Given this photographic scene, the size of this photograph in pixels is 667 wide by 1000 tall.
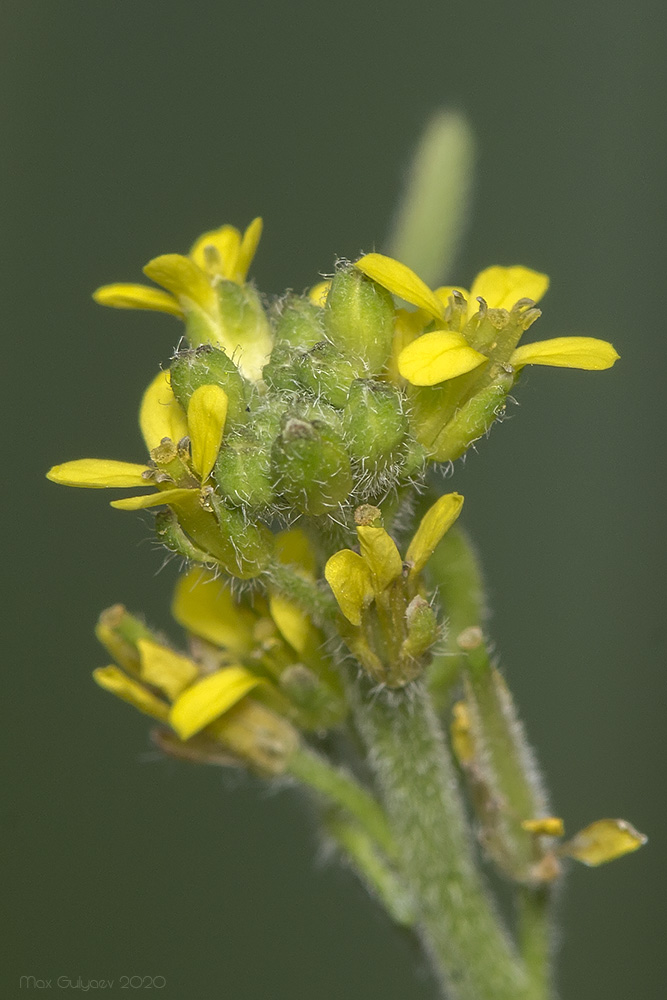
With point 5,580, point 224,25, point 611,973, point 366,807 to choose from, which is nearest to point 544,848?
point 366,807

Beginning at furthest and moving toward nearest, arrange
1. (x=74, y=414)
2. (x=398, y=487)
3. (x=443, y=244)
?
1. (x=74, y=414)
2. (x=443, y=244)
3. (x=398, y=487)

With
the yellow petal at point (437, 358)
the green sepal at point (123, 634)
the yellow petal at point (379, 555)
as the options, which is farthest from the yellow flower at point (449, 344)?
the green sepal at point (123, 634)

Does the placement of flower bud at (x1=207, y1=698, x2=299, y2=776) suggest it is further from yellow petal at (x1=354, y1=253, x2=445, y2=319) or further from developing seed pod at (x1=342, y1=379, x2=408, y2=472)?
yellow petal at (x1=354, y1=253, x2=445, y2=319)

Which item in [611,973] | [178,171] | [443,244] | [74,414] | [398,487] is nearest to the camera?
[398,487]

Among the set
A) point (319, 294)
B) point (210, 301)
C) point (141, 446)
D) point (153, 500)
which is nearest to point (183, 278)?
point (210, 301)

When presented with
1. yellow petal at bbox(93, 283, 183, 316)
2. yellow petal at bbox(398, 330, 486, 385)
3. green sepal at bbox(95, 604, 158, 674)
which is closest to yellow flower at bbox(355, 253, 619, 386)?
yellow petal at bbox(398, 330, 486, 385)

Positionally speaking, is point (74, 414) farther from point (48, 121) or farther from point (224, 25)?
point (224, 25)
